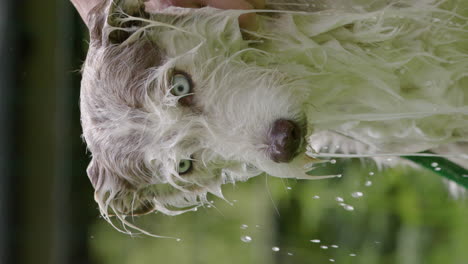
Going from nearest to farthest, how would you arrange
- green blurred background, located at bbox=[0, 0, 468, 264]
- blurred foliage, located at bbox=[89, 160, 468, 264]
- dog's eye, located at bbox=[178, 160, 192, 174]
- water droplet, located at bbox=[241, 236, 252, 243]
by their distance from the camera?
dog's eye, located at bbox=[178, 160, 192, 174] → blurred foliage, located at bbox=[89, 160, 468, 264] → green blurred background, located at bbox=[0, 0, 468, 264] → water droplet, located at bbox=[241, 236, 252, 243]

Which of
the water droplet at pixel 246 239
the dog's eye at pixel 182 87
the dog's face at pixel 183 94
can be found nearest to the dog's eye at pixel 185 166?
the dog's face at pixel 183 94

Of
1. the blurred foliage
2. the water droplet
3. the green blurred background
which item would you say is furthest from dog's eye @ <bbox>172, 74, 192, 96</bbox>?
the water droplet

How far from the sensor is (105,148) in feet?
3.54

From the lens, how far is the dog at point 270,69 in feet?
3.19

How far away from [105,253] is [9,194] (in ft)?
1.98

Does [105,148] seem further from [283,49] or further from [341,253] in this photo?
[341,253]

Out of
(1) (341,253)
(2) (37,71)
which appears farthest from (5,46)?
(1) (341,253)

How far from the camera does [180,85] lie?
993 millimetres

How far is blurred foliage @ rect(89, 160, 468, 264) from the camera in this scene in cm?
209

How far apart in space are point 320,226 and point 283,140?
5.71 ft

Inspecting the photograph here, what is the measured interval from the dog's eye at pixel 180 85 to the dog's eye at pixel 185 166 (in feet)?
0.47

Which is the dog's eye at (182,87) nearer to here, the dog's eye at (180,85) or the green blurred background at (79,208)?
the dog's eye at (180,85)

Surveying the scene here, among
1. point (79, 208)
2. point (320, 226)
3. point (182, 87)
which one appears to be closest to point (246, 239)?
point (320, 226)

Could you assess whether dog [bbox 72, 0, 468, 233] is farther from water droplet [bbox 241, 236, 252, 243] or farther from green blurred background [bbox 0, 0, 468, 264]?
water droplet [bbox 241, 236, 252, 243]
